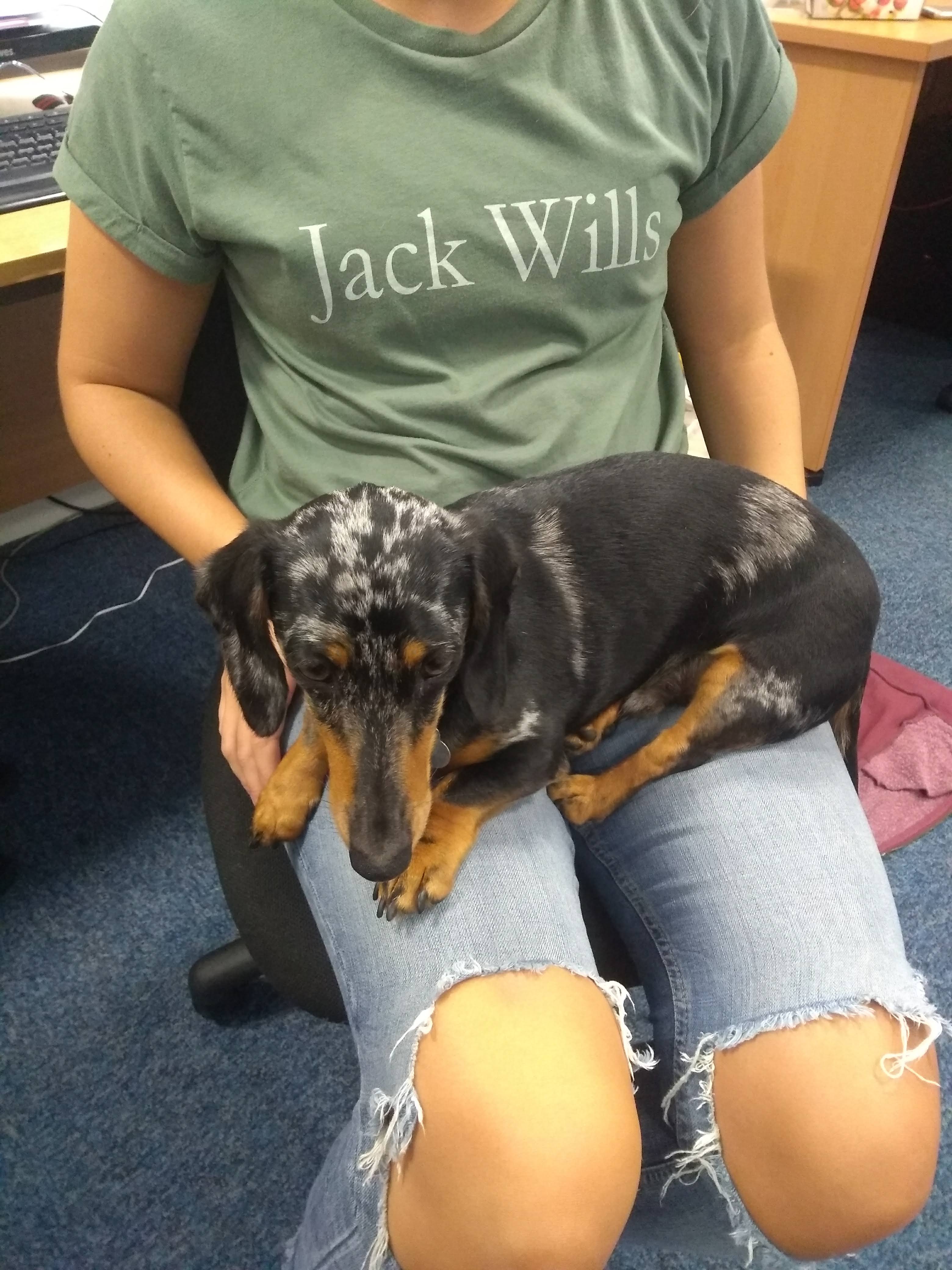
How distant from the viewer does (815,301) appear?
113 inches

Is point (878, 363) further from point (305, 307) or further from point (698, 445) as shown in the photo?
point (305, 307)

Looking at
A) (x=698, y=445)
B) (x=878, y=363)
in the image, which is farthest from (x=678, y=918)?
(x=878, y=363)

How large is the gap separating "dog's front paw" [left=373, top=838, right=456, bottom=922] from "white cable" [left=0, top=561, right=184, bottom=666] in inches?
59.6

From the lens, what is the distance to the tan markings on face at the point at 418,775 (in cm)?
97

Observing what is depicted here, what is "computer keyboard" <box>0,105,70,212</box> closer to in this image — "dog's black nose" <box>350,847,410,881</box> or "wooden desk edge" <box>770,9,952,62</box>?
"dog's black nose" <box>350,847,410,881</box>

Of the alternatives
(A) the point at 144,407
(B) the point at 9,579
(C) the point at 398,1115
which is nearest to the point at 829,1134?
(C) the point at 398,1115

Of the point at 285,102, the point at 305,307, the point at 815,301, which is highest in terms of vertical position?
the point at 285,102

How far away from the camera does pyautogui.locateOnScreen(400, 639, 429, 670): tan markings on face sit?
3.17 ft

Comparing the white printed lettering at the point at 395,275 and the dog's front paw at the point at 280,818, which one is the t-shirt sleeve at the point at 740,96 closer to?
the white printed lettering at the point at 395,275

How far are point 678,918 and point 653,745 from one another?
21 cm

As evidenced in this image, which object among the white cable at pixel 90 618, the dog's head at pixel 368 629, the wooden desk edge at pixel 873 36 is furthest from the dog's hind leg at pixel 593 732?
the wooden desk edge at pixel 873 36

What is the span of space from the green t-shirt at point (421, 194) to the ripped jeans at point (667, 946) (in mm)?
443

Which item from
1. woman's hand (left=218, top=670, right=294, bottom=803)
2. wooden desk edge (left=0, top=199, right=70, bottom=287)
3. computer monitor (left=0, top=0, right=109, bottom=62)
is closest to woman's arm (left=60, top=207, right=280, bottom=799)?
woman's hand (left=218, top=670, right=294, bottom=803)

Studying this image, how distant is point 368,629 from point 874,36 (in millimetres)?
2350
